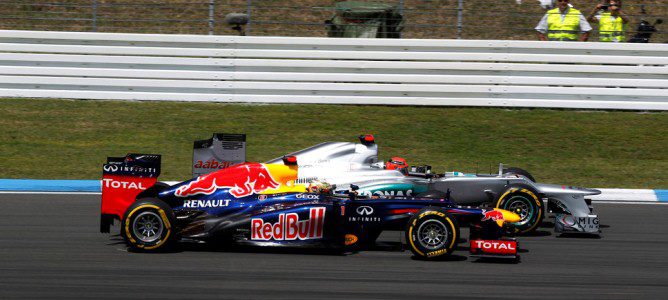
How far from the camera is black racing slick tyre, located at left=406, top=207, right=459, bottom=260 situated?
7.90 m

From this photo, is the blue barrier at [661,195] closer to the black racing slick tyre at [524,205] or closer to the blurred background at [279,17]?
the black racing slick tyre at [524,205]

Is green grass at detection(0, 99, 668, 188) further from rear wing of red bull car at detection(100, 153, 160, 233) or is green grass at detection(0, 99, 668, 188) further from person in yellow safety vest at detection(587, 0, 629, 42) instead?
rear wing of red bull car at detection(100, 153, 160, 233)

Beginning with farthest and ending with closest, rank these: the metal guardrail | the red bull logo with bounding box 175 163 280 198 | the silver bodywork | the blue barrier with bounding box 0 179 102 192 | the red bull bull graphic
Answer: the metal guardrail < the blue barrier with bounding box 0 179 102 192 < the silver bodywork < the red bull logo with bounding box 175 163 280 198 < the red bull bull graphic

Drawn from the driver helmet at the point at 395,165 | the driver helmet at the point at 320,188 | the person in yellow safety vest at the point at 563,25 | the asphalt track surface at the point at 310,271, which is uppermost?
the person in yellow safety vest at the point at 563,25

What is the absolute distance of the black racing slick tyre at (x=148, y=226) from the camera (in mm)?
7984

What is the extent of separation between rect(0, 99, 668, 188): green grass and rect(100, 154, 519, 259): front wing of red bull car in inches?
157

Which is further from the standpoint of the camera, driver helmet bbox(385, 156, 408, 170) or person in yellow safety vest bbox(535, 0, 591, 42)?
person in yellow safety vest bbox(535, 0, 591, 42)

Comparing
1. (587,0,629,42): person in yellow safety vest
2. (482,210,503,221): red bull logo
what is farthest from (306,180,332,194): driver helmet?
(587,0,629,42): person in yellow safety vest

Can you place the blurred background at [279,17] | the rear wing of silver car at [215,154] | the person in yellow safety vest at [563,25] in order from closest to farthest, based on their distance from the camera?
the rear wing of silver car at [215,154] < the person in yellow safety vest at [563,25] < the blurred background at [279,17]

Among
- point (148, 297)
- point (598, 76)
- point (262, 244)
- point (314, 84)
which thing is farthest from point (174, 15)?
point (148, 297)

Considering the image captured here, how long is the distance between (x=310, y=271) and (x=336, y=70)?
7091 millimetres

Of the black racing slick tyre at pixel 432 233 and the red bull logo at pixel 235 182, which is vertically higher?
the red bull logo at pixel 235 182

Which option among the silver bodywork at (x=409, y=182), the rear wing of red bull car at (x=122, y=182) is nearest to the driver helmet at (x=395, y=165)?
the silver bodywork at (x=409, y=182)

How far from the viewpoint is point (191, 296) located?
6672 mm
